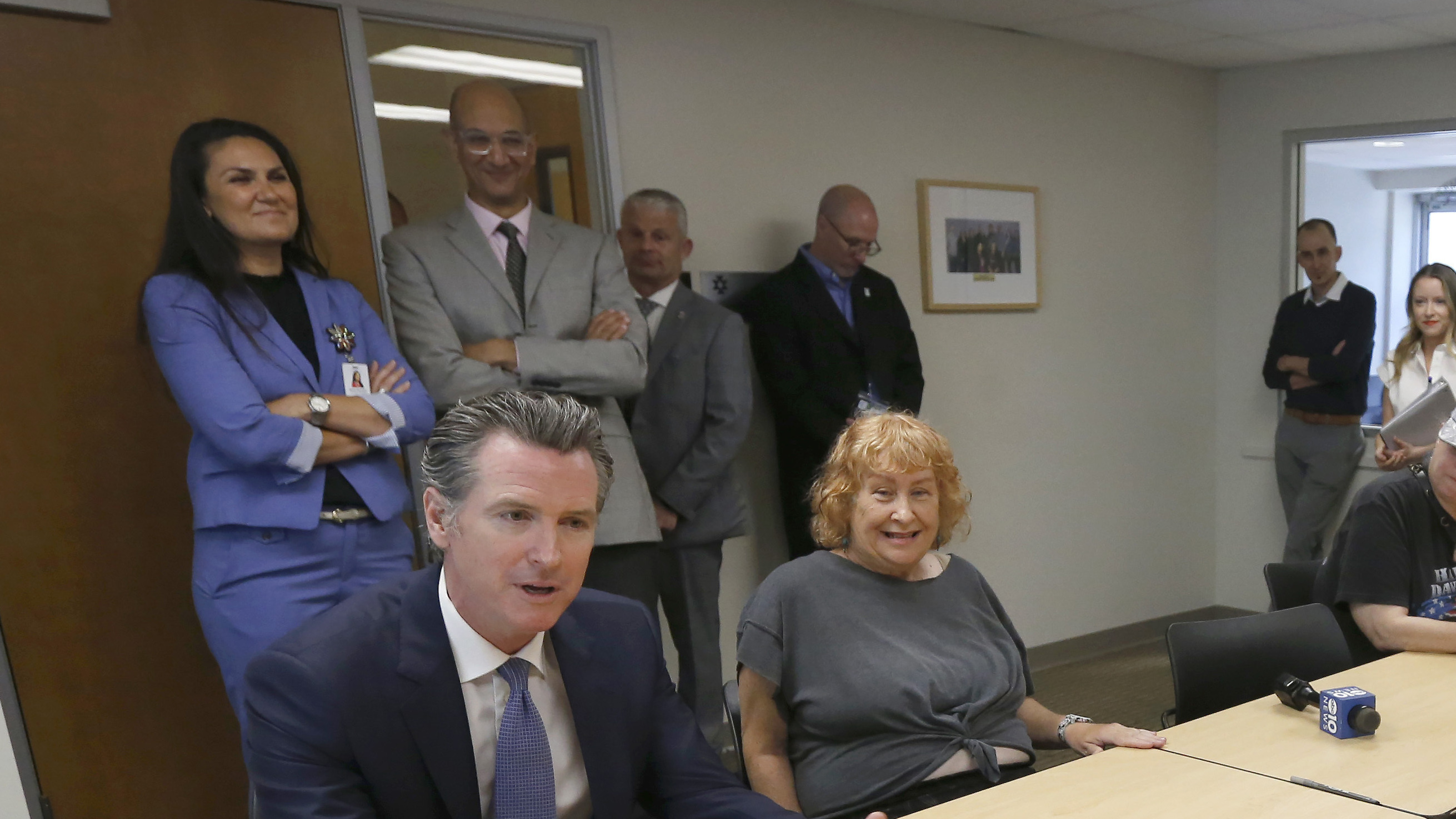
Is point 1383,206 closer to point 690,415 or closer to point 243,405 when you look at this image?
point 690,415

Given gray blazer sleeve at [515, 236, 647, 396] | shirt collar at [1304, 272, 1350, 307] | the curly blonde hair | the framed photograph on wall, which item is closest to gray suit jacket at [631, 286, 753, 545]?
gray blazer sleeve at [515, 236, 647, 396]

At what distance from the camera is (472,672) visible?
4.66 feet

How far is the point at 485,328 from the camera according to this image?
288 cm

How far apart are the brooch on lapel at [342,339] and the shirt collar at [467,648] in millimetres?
1259

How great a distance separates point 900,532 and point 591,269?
4.67 ft

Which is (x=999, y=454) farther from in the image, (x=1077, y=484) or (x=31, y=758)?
(x=31, y=758)

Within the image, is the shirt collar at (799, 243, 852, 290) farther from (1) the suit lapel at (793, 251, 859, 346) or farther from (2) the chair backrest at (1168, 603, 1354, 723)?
(2) the chair backrest at (1168, 603, 1354, 723)

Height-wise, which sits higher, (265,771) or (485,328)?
(485,328)

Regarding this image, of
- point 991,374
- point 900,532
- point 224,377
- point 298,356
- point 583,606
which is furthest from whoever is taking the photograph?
point 991,374

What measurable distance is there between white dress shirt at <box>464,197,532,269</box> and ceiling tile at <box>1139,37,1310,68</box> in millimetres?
3631

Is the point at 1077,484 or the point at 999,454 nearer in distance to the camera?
the point at 999,454

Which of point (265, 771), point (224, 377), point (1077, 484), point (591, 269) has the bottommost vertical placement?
point (1077, 484)

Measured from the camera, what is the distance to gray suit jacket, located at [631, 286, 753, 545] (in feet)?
11.2

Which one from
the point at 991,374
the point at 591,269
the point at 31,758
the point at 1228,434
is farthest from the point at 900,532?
the point at 1228,434
